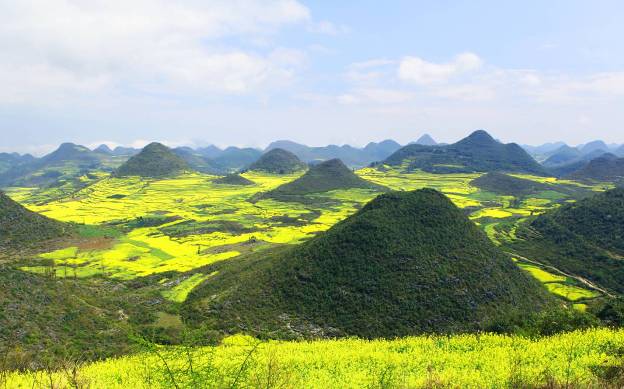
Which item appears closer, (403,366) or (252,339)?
(403,366)

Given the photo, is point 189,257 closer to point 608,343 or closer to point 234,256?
point 234,256

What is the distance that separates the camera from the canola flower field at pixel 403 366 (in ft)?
48.7

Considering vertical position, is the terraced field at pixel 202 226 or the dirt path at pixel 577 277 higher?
the terraced field at pixel 202 226

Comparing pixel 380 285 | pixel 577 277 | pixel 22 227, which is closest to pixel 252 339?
pixel 380 285

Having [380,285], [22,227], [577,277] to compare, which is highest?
[22,227]

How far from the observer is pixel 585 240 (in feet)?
288

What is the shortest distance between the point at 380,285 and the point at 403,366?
115 feet

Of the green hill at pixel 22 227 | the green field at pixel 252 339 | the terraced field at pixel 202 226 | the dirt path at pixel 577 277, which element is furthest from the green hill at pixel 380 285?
the green hill at pixel 22 227

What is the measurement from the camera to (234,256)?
9069 cm

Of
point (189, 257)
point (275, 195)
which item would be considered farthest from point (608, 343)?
point (275, 195)

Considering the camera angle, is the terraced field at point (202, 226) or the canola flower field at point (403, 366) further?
the terraced field at point (202, 226)

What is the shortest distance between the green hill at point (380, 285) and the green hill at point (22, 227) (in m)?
59.9

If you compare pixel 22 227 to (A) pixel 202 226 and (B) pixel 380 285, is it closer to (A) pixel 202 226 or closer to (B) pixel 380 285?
(A) pixel 202 226

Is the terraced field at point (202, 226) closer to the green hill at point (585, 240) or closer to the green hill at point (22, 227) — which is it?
the green hill at point (585, 240)
